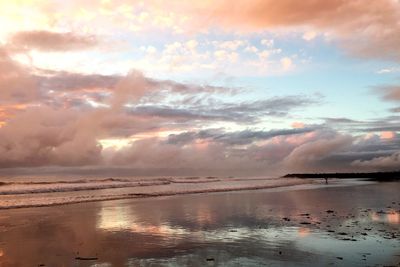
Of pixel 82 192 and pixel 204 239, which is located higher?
pixel 82 192

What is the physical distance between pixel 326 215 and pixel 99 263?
16.3 meters

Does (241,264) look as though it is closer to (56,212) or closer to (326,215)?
(326,215)

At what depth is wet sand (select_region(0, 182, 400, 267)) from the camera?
13008 mm

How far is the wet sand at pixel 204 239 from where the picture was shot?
42.7 feet

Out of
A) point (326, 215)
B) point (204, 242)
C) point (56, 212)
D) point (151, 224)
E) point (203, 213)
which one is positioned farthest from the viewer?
point (56, 212)

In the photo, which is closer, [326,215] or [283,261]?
[283,261]

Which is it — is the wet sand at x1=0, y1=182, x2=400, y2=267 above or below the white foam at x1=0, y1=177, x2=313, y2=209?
below

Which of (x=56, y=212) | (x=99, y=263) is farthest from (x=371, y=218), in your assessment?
(x=56, y=212)

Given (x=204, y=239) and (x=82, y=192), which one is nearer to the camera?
(x=204, y=239)

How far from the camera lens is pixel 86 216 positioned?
25.1m

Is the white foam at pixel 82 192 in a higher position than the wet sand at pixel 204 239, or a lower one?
higher

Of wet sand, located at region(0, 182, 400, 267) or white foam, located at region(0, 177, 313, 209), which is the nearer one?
wet sand, located at region(0, 182, 400, 267)

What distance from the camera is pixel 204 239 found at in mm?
16656

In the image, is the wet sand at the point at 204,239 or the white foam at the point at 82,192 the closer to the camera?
the wet sand at the point at 204,239
